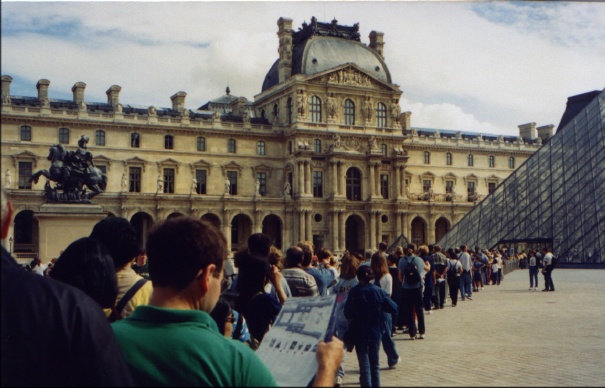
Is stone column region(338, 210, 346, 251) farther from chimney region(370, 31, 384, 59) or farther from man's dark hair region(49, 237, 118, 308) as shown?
man's dark hair region(49, 237, 118, 308)

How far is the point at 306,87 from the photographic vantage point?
41719mm

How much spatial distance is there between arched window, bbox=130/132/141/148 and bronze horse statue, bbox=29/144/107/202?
893 inches

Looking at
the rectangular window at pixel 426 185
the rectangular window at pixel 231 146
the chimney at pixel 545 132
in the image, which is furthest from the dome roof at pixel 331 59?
the rectangular window at pixel 426 185

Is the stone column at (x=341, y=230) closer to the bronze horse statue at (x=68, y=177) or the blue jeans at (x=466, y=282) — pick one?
the blue jeans at (x=466, y=282)

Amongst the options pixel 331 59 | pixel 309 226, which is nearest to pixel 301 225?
pixel 309 226

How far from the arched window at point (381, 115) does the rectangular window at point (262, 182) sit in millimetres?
8030

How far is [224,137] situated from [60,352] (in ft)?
142

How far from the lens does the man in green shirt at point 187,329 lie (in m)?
2.04

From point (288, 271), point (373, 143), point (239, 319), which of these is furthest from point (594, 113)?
point (239, 319)

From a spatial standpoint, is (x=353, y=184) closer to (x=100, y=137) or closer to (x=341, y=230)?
(x=341, y=230)

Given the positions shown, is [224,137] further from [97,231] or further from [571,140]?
[97,231]

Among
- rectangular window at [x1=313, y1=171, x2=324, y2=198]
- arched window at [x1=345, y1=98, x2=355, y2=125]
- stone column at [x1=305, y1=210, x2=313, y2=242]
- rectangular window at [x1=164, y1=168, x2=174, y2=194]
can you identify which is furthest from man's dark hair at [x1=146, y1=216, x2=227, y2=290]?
rectangular window at [x1=313, y1=171, x2=324, y2=198]

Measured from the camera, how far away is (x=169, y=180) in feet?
135

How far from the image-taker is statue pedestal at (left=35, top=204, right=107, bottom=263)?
16734 millimetres
